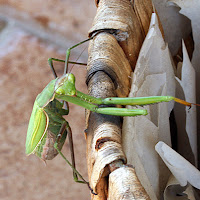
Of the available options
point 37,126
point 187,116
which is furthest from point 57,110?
point 187,116

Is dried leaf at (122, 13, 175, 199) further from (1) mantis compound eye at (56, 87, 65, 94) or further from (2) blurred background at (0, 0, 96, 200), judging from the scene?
(2) blurred background at (0, 0, 96, 200)

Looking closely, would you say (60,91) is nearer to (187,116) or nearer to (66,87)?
(66,87)

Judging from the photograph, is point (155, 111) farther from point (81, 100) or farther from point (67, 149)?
point (67, 149)

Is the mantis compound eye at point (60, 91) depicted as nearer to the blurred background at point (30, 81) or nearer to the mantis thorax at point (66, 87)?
the mantis thorax at point (66, 87)

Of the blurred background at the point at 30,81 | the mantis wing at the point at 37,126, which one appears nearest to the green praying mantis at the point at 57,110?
the mantis wing at the point at 37,126

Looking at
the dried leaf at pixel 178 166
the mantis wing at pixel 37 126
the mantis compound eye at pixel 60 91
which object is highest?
the mantis compound eye at pixel 60 91

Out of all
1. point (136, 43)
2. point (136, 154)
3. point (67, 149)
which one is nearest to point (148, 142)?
point (136, 154)

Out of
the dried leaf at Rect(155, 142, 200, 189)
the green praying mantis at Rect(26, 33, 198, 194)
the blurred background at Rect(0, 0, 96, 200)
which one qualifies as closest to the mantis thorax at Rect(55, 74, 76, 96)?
the green praying mantis at Rect(26, 33, 198, 194)
